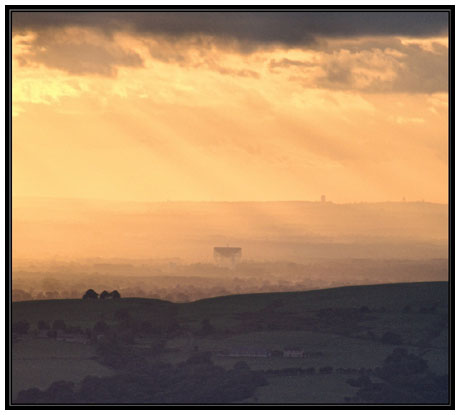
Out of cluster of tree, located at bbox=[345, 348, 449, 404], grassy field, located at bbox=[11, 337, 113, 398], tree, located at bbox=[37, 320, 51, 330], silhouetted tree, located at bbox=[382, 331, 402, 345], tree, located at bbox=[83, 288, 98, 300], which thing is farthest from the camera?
silhouetted tree, located at bbox=[382, 331, 402, 345]

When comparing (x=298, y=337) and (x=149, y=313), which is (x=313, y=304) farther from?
(x=149, y=313)

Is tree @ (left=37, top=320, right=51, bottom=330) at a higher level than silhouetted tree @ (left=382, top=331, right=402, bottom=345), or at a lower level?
higher

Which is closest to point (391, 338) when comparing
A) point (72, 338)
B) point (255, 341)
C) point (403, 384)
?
point (403, 384)

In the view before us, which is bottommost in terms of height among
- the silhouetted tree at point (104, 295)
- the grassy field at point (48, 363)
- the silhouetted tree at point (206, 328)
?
the grassy field at point (48, 363)

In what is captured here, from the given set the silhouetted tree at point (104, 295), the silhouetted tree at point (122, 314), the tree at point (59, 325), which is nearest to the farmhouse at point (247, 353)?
the silhouetted tree at point (122, 314)

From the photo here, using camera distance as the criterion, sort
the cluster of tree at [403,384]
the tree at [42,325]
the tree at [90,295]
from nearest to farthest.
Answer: the cluster of tree at [403,384] < the tree at [90,295] < the tree at [42,325]

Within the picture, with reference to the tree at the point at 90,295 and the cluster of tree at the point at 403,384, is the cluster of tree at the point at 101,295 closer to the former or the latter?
the tree at the point at 90,295

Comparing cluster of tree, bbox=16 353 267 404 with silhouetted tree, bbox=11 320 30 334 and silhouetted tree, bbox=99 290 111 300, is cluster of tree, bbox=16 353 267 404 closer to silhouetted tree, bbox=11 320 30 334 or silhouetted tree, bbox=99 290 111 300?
silhouetted tree, bbox=11 320 30 334

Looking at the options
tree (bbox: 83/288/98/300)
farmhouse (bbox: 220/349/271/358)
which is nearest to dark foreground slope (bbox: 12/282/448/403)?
farmhouse (bbox: 220/349/271/358)
